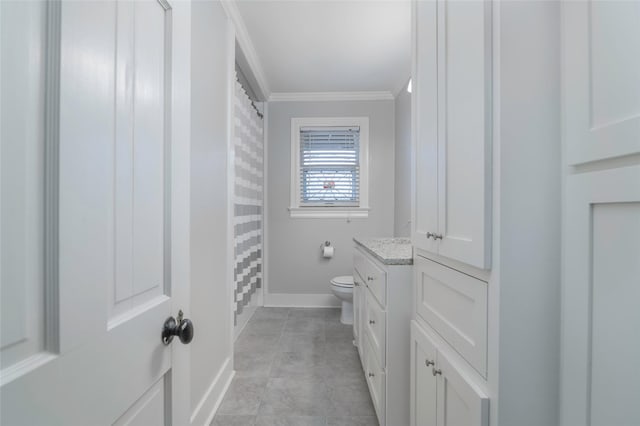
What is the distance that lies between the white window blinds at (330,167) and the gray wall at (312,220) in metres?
0.17

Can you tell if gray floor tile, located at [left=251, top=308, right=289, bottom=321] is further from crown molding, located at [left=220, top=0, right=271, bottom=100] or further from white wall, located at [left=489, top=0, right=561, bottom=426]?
white wall, located at [left=489, top=0, right=561, bottom=426]

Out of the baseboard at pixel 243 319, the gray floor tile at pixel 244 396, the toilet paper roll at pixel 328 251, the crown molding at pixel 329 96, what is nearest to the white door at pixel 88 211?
the gray floor tile at pixel 244 396

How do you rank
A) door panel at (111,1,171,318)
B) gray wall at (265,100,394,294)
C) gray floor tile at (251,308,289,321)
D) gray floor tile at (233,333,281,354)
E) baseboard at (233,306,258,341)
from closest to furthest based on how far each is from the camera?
1. door panel at (111,1,171,318)
2. gray floor tile at (233,333,281,354)
3. baseboard at (233,306,258,341)
4. gray floor tile at (251,308,289,321)
5. gray wall at (265,100,394,294)

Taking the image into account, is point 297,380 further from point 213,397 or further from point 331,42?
point 331,42

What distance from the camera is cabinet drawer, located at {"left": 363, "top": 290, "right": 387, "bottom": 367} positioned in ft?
4.76

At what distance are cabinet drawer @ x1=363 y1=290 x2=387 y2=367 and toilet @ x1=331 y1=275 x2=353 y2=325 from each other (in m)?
0.83

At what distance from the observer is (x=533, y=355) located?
0.74 metres

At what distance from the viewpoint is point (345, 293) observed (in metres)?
2.86

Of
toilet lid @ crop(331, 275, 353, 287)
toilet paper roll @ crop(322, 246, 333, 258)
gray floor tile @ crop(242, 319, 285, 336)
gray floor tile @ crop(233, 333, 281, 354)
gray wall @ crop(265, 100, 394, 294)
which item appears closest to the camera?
gray floor tile @ crop(233, 333, 281, 354)

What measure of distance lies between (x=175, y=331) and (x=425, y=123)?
113 centimetres

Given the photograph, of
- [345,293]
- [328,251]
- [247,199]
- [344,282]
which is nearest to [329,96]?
[247,199]

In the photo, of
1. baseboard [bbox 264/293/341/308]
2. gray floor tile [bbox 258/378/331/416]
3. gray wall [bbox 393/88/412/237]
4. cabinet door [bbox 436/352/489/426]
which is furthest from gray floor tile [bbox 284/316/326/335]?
cabinet door [bbox 436/352/489/426]

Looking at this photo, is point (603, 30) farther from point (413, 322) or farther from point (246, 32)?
point (246, 32)

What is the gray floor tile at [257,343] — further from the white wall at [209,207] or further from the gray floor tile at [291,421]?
the gray floor tile at [291,421]
